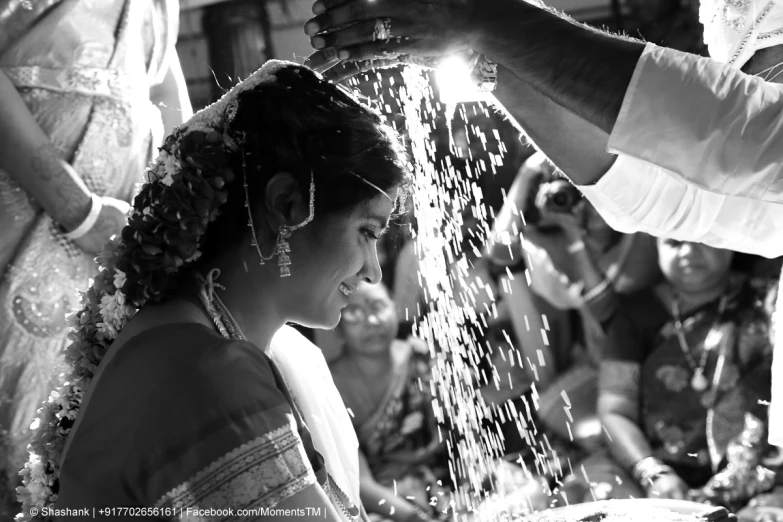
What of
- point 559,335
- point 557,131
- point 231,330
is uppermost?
point 557,131

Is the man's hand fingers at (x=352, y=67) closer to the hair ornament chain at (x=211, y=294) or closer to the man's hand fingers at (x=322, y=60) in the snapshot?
the man's hand fingers at (x=322, y=60)

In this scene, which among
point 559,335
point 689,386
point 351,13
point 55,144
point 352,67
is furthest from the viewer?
point 559,335

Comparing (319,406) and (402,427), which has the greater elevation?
(319,406)

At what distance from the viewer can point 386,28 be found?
68.6 inches

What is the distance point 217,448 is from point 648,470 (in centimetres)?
320

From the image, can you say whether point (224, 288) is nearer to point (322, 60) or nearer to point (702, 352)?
point (322, 60)

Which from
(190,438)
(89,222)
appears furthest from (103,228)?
(190,438)

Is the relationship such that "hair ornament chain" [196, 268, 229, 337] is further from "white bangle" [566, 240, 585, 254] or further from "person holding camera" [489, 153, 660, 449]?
"white bangle" [566, 240, 585, 254]

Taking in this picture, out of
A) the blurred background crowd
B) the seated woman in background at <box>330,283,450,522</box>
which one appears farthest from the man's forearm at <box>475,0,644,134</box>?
the seated woman in background at <box>330,283,450,522</box>

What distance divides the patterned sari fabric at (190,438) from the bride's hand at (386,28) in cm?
62

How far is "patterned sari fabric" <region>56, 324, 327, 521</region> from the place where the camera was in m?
1.45

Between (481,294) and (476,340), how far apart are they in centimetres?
25

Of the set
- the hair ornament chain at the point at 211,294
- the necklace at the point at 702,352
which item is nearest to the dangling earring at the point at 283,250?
the hair ornament chain at the point at 211,294

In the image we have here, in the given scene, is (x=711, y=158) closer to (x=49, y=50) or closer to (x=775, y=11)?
(x=775, y=11)
